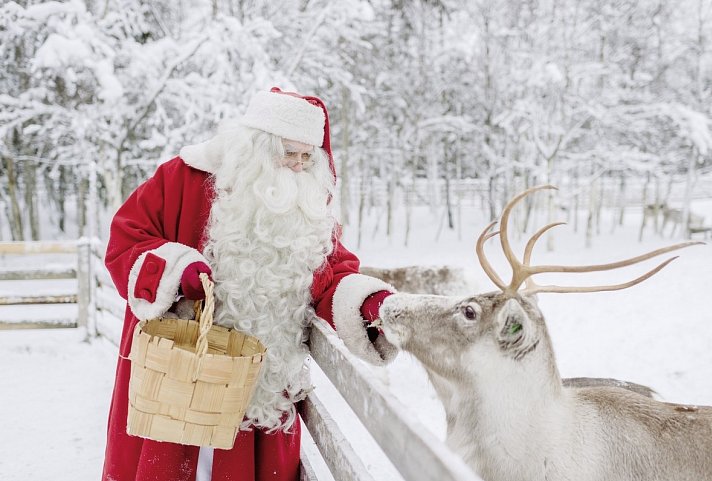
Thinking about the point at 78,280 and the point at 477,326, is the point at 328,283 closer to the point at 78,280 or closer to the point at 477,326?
the point at 477,326

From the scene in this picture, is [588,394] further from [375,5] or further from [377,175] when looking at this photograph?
[377,175]

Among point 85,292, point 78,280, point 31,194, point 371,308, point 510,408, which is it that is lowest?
point 31,194

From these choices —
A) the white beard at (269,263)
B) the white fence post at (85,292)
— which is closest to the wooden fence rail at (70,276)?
the white fence post at (85,292)

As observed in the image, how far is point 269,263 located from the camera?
2326 millimetres

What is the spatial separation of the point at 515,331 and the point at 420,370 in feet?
7.95

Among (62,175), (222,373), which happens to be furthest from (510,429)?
(62,175)

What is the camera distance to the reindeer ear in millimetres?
2312

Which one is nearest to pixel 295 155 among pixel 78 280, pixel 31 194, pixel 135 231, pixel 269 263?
pixel 269 263

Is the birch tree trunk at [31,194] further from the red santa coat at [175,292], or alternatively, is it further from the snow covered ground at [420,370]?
the red santa coat at [175,292]

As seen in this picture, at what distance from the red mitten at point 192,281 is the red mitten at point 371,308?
63 centimetres

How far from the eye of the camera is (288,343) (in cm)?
235

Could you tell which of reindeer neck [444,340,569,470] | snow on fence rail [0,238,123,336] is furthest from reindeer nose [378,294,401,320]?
snow on fence rail [0,238,123,336]

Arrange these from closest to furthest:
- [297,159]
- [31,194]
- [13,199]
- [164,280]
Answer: [164,280] → [297,159] → [13,199] → [31,194]

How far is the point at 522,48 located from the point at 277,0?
961 centimetres
